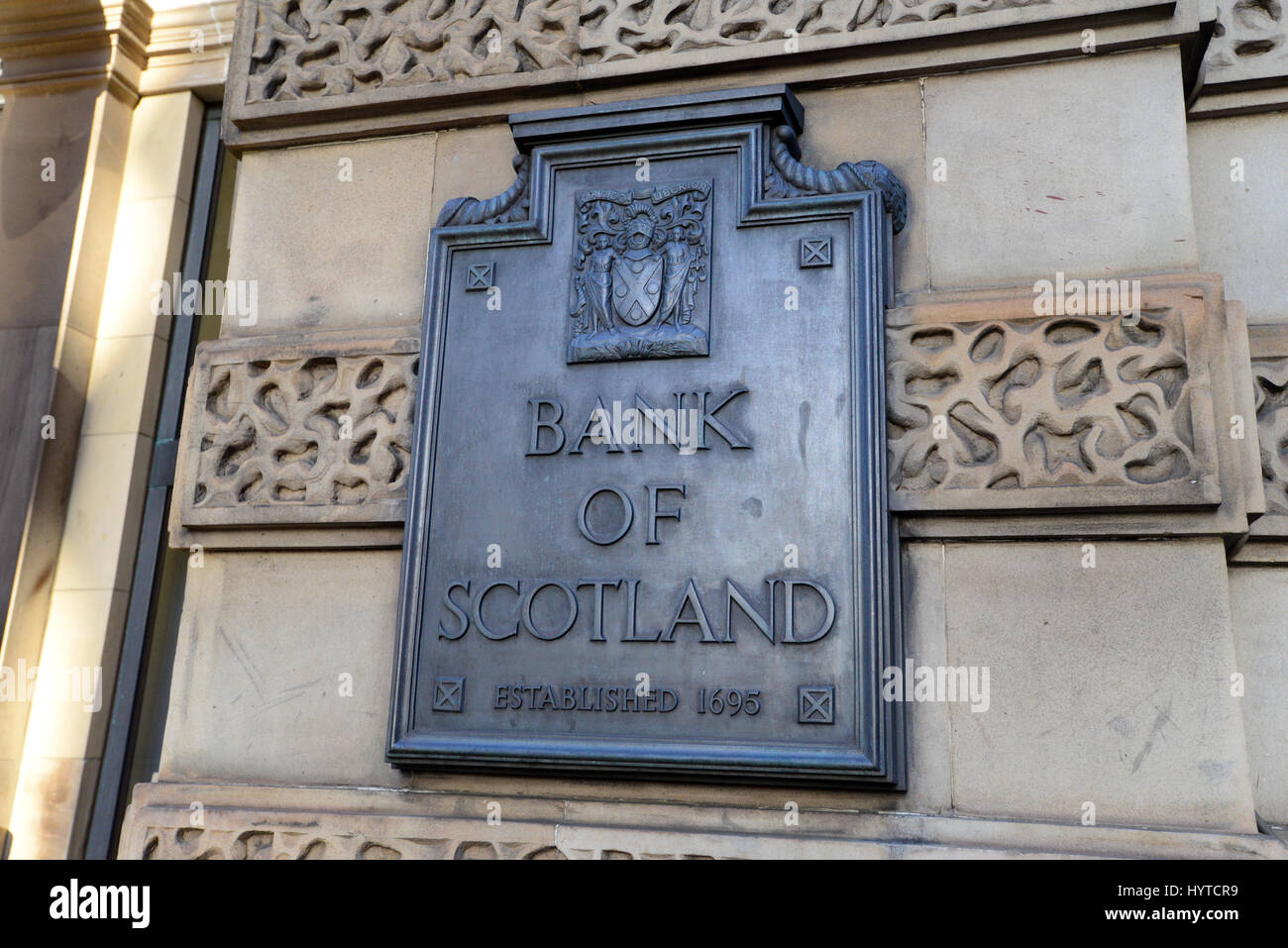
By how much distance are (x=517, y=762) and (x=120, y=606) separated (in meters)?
2.61

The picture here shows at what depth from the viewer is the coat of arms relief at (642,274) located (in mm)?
3902

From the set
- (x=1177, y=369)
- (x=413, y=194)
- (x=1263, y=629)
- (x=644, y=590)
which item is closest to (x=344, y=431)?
(x=413, y=194)

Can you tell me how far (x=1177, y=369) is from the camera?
11.6 feet

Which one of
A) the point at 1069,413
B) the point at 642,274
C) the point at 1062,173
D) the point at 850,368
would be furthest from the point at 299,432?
the point at 1062,173

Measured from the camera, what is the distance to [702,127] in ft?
13.4

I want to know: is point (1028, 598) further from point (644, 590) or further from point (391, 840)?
point (391, 840)

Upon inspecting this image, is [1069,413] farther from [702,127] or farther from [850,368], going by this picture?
[702,127]

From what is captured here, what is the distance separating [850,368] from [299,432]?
2.06 meters

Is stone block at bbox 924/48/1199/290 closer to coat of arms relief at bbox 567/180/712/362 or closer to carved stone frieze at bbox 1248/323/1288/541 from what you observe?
carved stone frieze at bbox 1248/323/1288/541

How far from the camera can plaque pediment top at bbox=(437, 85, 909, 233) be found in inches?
154

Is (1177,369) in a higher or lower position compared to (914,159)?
lower
